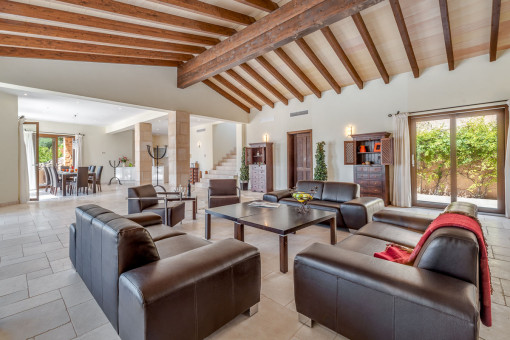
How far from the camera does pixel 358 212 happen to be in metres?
3.51

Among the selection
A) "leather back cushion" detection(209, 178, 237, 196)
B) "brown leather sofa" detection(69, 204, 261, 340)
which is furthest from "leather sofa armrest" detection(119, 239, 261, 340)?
"leather back cushion" detection(209, 178, 237, 196)

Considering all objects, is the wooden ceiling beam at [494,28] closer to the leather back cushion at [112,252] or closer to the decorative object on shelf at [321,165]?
the decorative object on shelf at [321,165]

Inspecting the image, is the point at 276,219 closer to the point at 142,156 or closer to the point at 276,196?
the point at 276,196

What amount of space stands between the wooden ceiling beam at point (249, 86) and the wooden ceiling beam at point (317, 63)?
2.38m

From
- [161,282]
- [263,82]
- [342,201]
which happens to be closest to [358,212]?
[342,201]

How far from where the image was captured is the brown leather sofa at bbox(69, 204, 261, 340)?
47.7 inches

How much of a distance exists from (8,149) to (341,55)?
8.45m

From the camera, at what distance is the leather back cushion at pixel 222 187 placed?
16.7ft

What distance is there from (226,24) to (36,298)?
5.35 metres

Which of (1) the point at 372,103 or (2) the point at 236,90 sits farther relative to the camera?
(2) the point at 236,90

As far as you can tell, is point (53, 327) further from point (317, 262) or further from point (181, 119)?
point (181, 119)

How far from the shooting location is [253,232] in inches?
148

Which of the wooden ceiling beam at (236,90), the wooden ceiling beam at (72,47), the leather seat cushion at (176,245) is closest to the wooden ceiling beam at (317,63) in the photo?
the wooden ceiling beam at (236,90)

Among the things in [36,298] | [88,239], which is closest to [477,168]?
[88,239]
